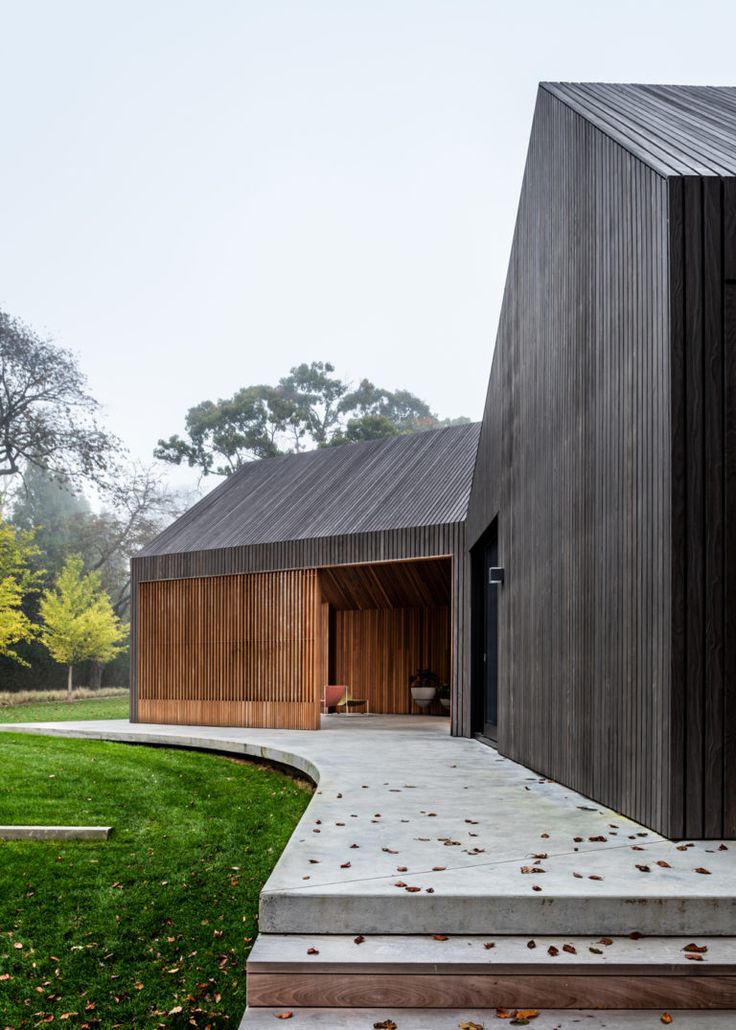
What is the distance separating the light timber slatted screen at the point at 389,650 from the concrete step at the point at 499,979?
529 inches

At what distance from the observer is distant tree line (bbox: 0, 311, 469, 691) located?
26.7 metres

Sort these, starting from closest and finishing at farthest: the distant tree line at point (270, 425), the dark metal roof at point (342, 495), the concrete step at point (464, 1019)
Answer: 1. the concrete step at point (464, 1019)
2. the dark metal roof at point (342, 495)
3. the distant tree line at point (270, 425)

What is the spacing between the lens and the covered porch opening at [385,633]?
54.1 feet

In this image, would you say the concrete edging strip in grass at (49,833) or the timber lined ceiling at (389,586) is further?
the timber lined ceiling at (389,586)

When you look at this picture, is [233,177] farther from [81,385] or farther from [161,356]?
[81,385]

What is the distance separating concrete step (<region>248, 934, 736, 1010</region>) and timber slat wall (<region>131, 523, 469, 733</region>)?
8618 millimetres

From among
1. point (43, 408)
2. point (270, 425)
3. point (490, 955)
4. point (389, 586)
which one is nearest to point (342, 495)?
point (389, 586)

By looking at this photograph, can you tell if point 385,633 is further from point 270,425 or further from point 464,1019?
point 270,425

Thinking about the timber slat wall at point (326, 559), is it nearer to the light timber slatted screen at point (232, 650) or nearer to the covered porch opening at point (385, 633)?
the light timber slatted screen at point (232, 650)

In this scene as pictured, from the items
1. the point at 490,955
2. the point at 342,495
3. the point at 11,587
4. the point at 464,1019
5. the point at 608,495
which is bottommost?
the point at 464,1019

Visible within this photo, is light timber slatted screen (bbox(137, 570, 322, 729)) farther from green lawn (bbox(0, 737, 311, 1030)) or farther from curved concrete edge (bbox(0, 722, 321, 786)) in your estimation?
green lawn (bbox(0, 737, 311, 1030))

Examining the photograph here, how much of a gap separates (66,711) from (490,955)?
72.6 feet

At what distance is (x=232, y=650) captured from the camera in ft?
47.1

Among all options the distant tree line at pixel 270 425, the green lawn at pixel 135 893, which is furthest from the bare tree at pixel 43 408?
the green lawn at pixel 135 893
